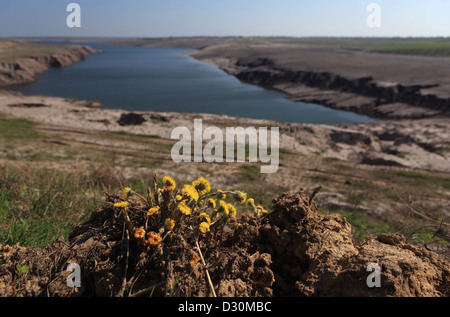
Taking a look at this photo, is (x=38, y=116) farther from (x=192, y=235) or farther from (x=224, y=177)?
(x=192, y=235)

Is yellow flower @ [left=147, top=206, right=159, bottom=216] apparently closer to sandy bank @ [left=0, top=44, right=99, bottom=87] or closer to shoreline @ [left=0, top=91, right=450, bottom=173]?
shoreline @ [left=0, top=91, right=450, bottom=173]

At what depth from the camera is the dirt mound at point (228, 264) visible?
1.79 metres

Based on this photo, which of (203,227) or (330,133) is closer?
(203,227)

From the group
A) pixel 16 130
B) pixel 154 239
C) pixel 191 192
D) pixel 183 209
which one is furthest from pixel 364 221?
pixel 16 130

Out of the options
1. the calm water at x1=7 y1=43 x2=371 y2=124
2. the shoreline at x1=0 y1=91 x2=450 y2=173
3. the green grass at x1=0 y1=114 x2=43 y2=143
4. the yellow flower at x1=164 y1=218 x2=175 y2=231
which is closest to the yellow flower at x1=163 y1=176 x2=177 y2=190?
the yellow flower at x1=164 y1=218 x2=175 y2=231

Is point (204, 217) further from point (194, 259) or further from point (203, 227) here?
point (194, 259)

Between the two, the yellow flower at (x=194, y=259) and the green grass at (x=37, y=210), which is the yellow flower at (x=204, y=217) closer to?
the yellow flower at (x=194, y=259)

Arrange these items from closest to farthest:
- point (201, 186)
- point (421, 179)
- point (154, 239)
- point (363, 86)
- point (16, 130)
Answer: point (154, 239) < point (201, 186) < point (421, 179) < point (16, 130) < point (363, 86)

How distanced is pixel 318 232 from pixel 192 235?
2.87 feet

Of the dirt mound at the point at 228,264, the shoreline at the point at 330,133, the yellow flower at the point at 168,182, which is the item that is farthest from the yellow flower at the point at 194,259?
the shoreline at the point at 330,133

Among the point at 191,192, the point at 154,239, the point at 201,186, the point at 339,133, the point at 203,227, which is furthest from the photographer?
the point at 339,133

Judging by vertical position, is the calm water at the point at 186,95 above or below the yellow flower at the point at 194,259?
above

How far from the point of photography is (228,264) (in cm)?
196

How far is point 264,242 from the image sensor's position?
2.35 metres
